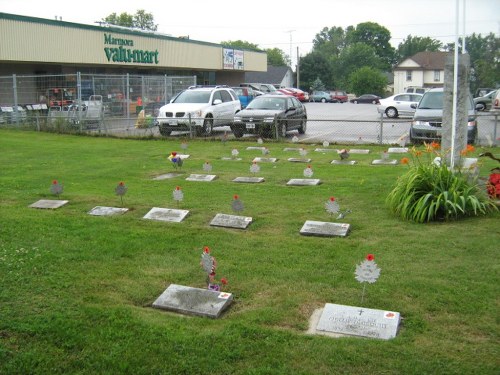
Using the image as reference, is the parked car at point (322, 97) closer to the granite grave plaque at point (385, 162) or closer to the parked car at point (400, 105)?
the parked car at point (400, 105)

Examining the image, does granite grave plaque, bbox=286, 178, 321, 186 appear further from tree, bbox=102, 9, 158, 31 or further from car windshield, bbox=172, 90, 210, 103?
tree, bbox=102, 9, 158, 31

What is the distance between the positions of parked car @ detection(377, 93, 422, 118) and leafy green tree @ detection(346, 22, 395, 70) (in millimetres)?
83666

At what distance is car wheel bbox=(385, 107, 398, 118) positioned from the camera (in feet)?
101

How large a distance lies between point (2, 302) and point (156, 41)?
108 feet

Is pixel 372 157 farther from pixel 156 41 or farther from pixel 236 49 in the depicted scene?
pixel 236 49

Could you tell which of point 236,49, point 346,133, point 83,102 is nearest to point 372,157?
point 346,133

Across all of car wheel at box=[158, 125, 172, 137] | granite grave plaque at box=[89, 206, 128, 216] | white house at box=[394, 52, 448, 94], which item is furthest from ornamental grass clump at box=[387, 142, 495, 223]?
white house at box=[394, 52, 448, 94]

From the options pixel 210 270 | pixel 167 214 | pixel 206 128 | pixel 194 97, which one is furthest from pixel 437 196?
pixel 194 97

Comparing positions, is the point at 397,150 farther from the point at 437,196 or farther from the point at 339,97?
the point at 339,97

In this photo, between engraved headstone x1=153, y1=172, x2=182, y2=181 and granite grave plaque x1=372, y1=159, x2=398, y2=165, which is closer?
engraved headstone x1=153, y1=172, x2=182, y2=181

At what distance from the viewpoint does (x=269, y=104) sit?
19469 mm

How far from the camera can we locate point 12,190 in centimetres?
948

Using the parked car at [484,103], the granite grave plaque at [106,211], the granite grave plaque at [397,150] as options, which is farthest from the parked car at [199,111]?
the parked car at [484,103]

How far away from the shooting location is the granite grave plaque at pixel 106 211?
7832mm
